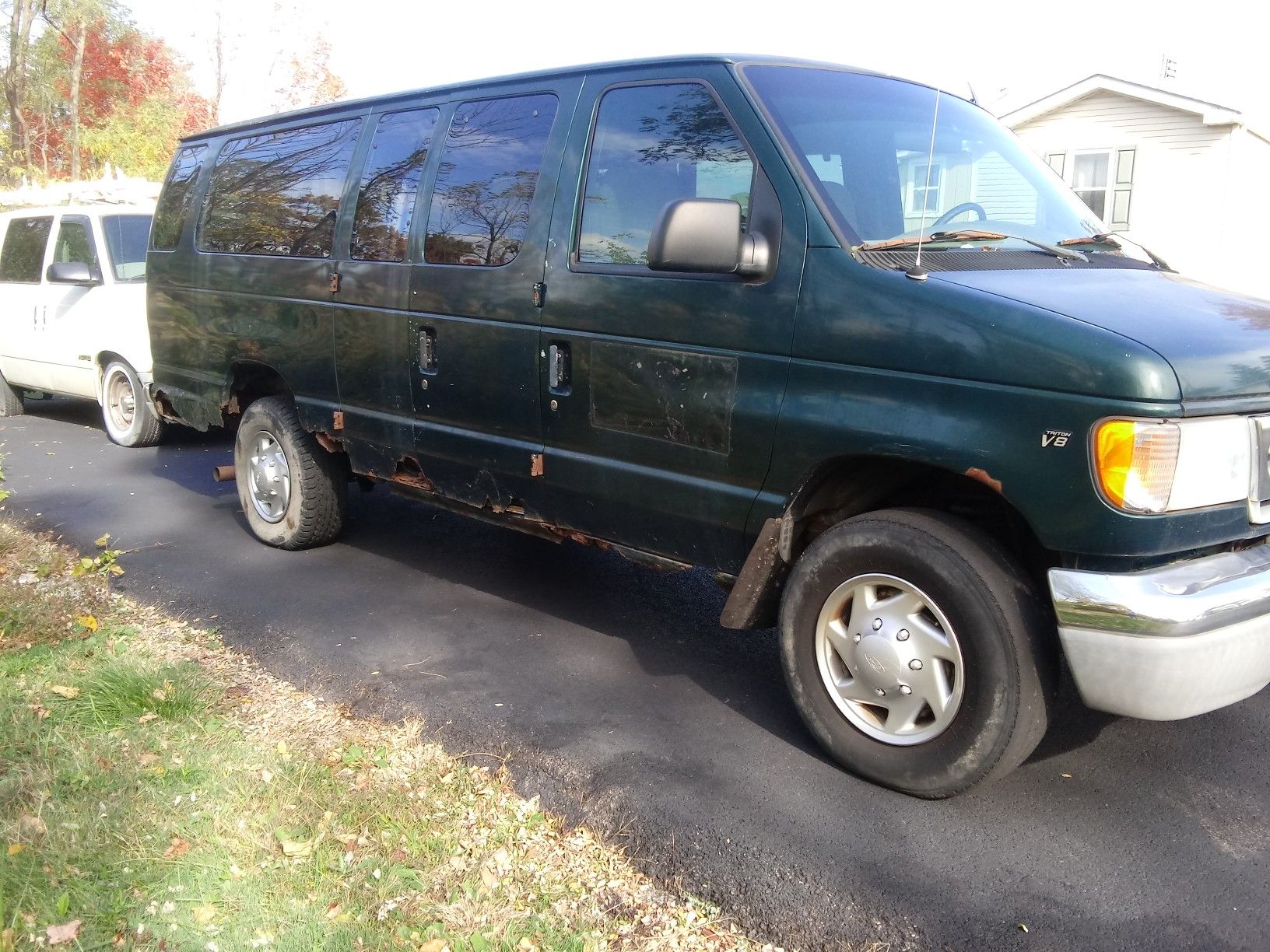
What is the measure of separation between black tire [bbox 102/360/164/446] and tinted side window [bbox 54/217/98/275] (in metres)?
0.89

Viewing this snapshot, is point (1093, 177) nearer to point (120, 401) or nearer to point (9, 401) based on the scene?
point (120, 401)

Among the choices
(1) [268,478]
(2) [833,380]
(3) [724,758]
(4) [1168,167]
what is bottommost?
(3) [724,758]

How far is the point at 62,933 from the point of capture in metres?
2.60

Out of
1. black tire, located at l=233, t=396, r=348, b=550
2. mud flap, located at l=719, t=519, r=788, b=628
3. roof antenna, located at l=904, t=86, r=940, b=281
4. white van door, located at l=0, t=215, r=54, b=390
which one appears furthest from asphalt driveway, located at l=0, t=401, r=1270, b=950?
white van door, located at l=0, t=215, r=54, b=390

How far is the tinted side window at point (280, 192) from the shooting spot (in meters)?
5.23

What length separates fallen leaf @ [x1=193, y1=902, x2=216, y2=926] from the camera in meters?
2.67

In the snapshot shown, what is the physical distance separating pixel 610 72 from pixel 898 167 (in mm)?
1131

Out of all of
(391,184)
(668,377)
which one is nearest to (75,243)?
(391,184)

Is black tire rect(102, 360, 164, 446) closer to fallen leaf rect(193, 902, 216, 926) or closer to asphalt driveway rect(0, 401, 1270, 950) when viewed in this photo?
asphalt driveway rect(0, 401, 1270, 950)

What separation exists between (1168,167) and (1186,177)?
337 mm

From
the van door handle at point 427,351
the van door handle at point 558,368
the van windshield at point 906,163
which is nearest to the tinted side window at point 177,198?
the van door handle at point 427,351

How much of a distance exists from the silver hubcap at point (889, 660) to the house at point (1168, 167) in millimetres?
17237

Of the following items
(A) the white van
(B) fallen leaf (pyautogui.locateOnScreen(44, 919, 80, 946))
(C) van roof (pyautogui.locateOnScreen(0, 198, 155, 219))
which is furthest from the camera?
(C) van roof (pyautogui.locateOnScreen(0, 198, 155, 219))

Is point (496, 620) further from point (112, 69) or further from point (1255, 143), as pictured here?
point (112, 69)
